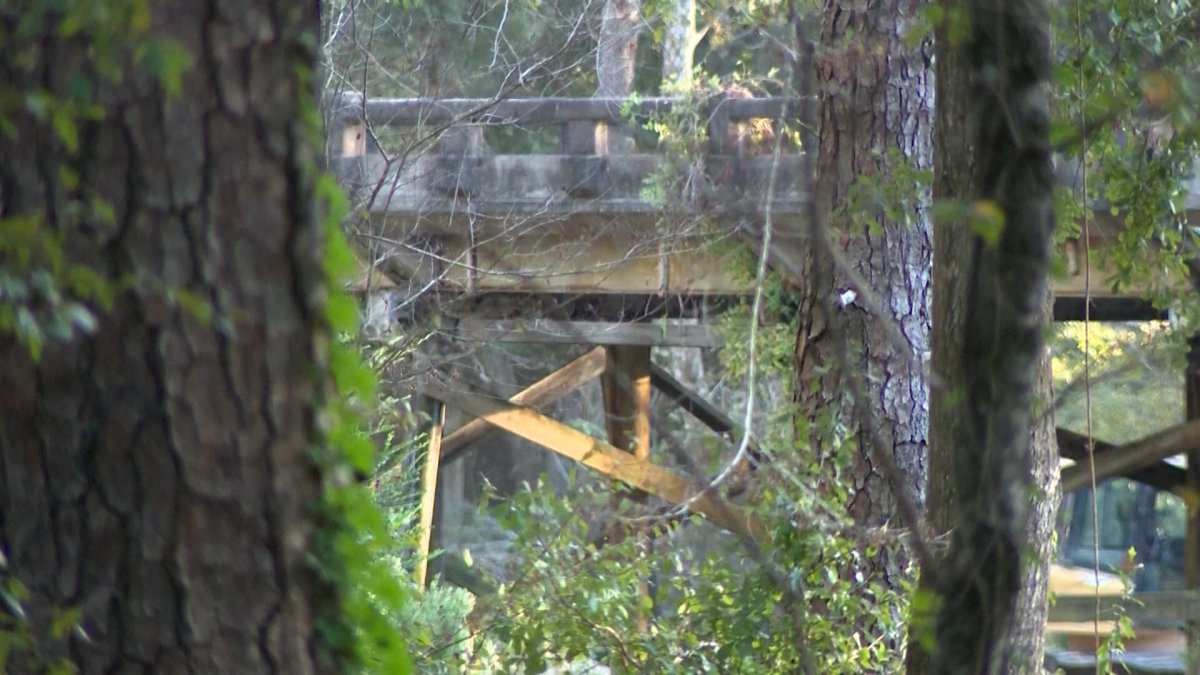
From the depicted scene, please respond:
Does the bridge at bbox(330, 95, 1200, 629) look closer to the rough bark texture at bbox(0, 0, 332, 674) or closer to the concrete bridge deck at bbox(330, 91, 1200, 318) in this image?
the concrete bridge deck at bbox(330, 91, 1200, 318)

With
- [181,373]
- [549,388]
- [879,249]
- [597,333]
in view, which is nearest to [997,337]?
[181,373]

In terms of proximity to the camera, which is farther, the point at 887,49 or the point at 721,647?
the point at 887,49

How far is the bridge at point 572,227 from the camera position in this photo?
6.27 metres

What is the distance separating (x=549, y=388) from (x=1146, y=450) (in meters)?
4.10

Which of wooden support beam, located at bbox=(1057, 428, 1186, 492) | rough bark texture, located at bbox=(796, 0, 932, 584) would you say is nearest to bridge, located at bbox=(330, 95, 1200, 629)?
rough bark texture, located at bbox=(796, 0, 932, 584)

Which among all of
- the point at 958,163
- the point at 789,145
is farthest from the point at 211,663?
the point at 789,145

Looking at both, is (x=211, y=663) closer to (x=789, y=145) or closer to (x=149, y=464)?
(x=149, y=464)

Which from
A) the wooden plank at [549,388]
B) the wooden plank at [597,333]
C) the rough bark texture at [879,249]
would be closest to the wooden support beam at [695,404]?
the wooden plank at [549,388]

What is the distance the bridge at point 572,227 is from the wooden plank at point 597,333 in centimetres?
2

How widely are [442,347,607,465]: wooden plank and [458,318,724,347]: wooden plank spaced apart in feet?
1.11

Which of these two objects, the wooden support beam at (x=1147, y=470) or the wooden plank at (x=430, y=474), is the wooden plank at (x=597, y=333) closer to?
the wooden plank at (x=430, y=474)

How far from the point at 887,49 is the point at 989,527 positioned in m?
3.34

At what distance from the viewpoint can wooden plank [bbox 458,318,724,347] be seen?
24.4 ft

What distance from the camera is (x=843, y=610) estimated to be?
3.63 metres
